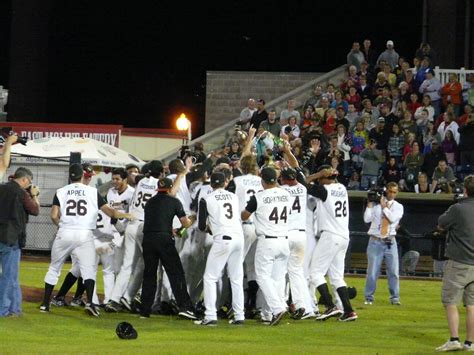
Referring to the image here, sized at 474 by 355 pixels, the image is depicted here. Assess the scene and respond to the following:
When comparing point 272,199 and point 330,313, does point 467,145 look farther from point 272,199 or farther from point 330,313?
point 272,199

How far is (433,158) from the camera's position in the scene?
26234mm

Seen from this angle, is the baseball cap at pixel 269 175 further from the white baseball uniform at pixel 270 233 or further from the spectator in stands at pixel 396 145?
the spectator in stands at pixel 396 145

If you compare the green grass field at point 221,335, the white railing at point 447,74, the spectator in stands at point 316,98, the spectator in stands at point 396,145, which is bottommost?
the green grass field at point 221,335

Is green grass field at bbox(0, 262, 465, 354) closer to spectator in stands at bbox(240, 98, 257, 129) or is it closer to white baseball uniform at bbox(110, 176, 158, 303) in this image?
white baseball uniform at bbox(110, 176, 158, 303)

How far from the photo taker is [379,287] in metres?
23.0

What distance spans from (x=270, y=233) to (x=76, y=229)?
9.57ft

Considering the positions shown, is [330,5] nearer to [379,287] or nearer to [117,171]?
[379,287]

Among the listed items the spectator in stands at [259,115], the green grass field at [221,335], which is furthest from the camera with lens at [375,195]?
the spectator in stands at [259,115]

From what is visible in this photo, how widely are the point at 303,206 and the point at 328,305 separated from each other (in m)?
1.54

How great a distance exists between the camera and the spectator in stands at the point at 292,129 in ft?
91.5

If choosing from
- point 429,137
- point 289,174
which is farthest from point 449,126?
point 289,174

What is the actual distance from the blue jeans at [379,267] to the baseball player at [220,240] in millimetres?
4357

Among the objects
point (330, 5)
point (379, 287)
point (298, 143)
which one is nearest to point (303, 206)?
point (379, 287)

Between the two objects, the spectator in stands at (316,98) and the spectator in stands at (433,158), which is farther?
the spectator in stands at (316,98)
